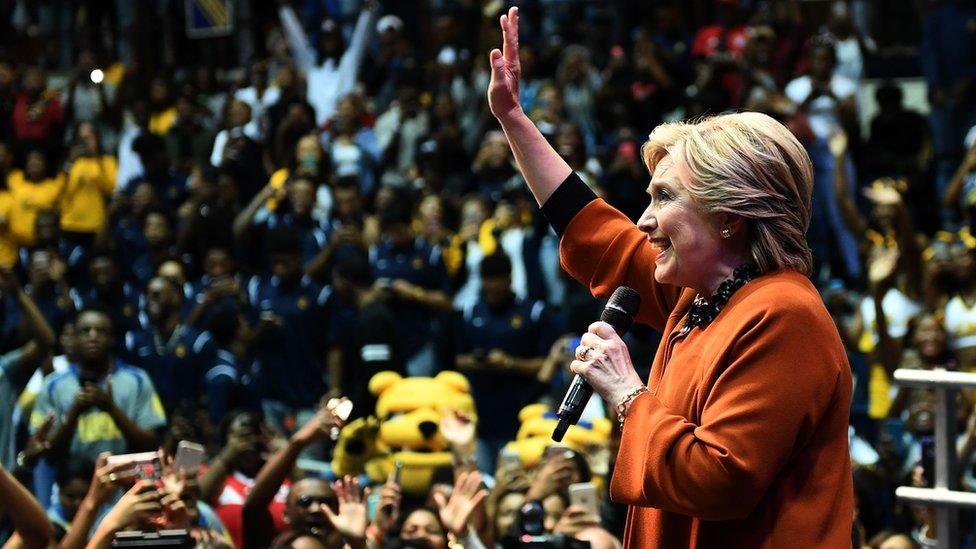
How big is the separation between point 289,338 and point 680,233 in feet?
21.3

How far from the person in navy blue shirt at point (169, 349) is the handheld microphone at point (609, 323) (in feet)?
18.5

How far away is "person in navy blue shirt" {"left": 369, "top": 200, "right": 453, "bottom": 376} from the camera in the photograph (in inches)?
356

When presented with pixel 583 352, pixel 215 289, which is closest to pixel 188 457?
pixel 583 352

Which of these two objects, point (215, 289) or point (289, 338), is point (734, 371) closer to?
point (289, 338)

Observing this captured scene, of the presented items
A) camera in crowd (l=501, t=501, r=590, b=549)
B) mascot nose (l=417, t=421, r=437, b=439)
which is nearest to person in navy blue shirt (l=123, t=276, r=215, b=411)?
mascot nose (l=417, t=421, r=437, b=439)

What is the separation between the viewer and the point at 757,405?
2.48 metres

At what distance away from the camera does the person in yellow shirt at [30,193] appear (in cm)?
1136

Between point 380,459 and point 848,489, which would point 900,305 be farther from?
point 848,489

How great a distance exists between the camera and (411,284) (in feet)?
30.6

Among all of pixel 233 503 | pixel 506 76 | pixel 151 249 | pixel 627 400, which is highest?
pixel 506 76

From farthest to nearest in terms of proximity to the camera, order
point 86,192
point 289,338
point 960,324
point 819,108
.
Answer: point 86,192 → point 819,108 → point 289,338 → point 960,324

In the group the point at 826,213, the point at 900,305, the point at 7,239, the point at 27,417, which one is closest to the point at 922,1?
the point at 826,213

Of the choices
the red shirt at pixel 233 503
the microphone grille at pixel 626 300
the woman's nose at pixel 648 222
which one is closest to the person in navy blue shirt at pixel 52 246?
the red shirt at pixel 233 503

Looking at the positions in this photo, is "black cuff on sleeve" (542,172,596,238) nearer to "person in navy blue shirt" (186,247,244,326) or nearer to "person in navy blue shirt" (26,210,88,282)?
"person in navy blue shirt" (186,247,244,326)
